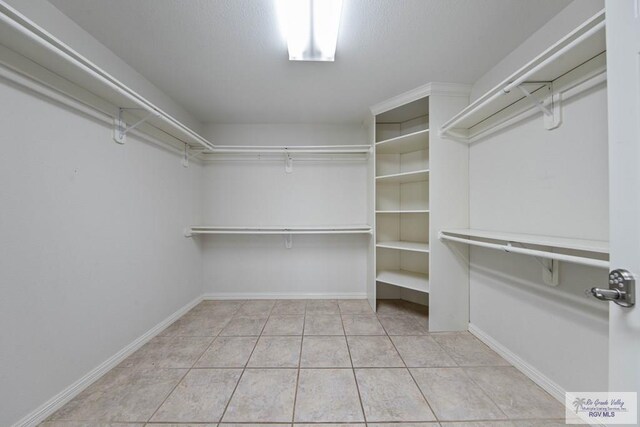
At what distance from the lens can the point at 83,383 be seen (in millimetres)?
1316

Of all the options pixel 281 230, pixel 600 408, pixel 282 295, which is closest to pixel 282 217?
pixel 281 230

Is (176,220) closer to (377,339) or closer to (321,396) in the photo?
(321,396)

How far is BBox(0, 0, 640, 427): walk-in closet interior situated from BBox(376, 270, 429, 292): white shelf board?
0.29ft

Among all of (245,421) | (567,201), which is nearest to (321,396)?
(245,421)

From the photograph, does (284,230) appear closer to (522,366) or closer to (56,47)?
(56,47)

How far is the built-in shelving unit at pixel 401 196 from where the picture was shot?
239 cm

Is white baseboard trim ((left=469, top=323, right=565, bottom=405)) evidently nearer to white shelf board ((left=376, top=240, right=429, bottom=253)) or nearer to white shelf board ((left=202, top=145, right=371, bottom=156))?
white shelf board ((left=376, top=240, right=429, bottom=253))

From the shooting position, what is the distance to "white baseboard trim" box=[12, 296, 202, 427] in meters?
1.10

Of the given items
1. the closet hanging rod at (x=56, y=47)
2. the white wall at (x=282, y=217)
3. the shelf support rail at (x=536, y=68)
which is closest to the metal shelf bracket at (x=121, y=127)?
the closet hanging rod at (x=56, y=47)

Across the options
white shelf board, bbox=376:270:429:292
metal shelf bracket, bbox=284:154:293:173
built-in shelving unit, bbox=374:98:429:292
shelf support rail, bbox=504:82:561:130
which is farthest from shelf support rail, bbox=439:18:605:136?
metal shelf bracket, bbox=284:154:293:173

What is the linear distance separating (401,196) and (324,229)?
41.0 inches

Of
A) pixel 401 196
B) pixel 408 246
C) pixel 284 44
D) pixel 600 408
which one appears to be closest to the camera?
pixel 600 408

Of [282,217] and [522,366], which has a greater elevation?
[282,217]

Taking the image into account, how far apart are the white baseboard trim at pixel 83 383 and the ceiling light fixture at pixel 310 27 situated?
2.46 metres
